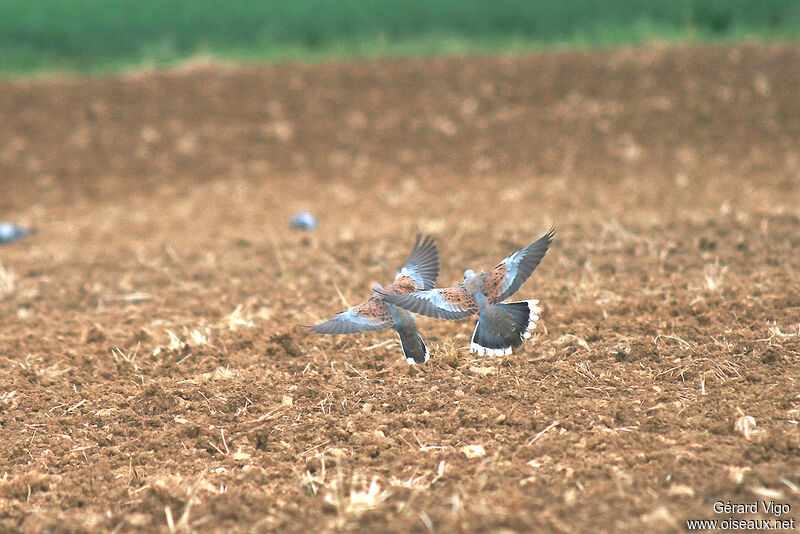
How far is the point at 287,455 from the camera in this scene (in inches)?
108

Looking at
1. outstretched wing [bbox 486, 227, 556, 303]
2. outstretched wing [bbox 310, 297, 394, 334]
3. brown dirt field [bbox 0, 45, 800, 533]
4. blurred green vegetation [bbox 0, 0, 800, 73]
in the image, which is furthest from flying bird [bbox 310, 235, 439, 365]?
blurred green vegetation [bbox 0, 0, 800, 73]

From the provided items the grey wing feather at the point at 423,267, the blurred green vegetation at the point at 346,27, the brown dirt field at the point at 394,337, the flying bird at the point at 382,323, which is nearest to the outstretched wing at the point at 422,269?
the grey wing feather at the point at 423,267

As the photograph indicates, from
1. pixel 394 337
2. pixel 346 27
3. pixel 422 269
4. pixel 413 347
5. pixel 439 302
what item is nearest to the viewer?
pixel 439 302

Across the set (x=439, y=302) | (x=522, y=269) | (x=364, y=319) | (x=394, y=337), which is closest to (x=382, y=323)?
(x=364, y=319)

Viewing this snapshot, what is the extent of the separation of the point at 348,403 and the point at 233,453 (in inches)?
19.6

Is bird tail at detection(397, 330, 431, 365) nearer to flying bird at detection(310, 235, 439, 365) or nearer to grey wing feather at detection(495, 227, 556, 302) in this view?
flying bird at detection(310, 235, 439, 365)

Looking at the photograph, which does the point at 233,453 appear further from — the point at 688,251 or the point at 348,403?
the point at 688,251

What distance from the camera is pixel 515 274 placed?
2.92m

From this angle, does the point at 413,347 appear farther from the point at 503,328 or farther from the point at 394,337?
the point at 394,337

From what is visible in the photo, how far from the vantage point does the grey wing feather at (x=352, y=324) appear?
2.88 m

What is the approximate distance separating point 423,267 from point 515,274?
0.52 metres

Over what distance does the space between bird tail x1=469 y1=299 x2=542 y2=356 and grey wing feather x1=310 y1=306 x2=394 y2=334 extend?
0.36 m

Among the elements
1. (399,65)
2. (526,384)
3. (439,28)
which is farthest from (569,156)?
(526,384)

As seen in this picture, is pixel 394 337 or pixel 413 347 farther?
pixel 394 337
